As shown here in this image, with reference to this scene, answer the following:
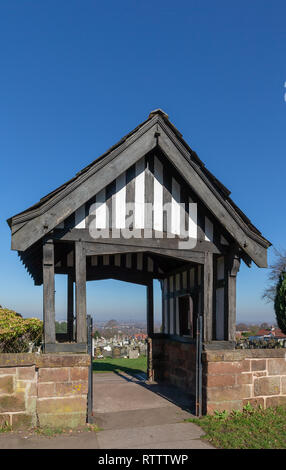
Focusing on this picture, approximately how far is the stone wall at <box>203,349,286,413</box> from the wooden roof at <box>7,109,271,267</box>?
1817 mm

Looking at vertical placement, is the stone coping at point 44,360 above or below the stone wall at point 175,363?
above

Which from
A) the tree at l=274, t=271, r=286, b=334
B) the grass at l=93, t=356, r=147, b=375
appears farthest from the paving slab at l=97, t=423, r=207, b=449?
the tree at l=274, t=271, r=286, b=334

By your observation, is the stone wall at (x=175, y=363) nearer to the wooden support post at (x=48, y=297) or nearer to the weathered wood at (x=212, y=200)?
the weathered wood at (x=212, y=200)

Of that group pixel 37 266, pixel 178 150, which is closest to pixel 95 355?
pixel 37 266

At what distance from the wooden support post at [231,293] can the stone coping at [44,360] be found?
8.93 ft

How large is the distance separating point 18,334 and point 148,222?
2942 mm

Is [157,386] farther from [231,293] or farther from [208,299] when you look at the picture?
[231,293]

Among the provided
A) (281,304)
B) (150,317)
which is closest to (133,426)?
(150,317)

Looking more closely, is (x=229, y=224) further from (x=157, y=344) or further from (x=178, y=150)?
(x=157, y=344)

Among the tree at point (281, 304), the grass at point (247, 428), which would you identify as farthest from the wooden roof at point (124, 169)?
the tree at point (281, 304)

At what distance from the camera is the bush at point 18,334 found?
589 centimetres

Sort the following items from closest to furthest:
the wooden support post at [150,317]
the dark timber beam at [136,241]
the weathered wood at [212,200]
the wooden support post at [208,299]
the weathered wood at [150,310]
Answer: the dark timber beam at [136,241] → the weathered wood at [212,200] → the wooden support post at [208,299] → the wooden support post at [150,317] → the weathered wood at [150,310]
